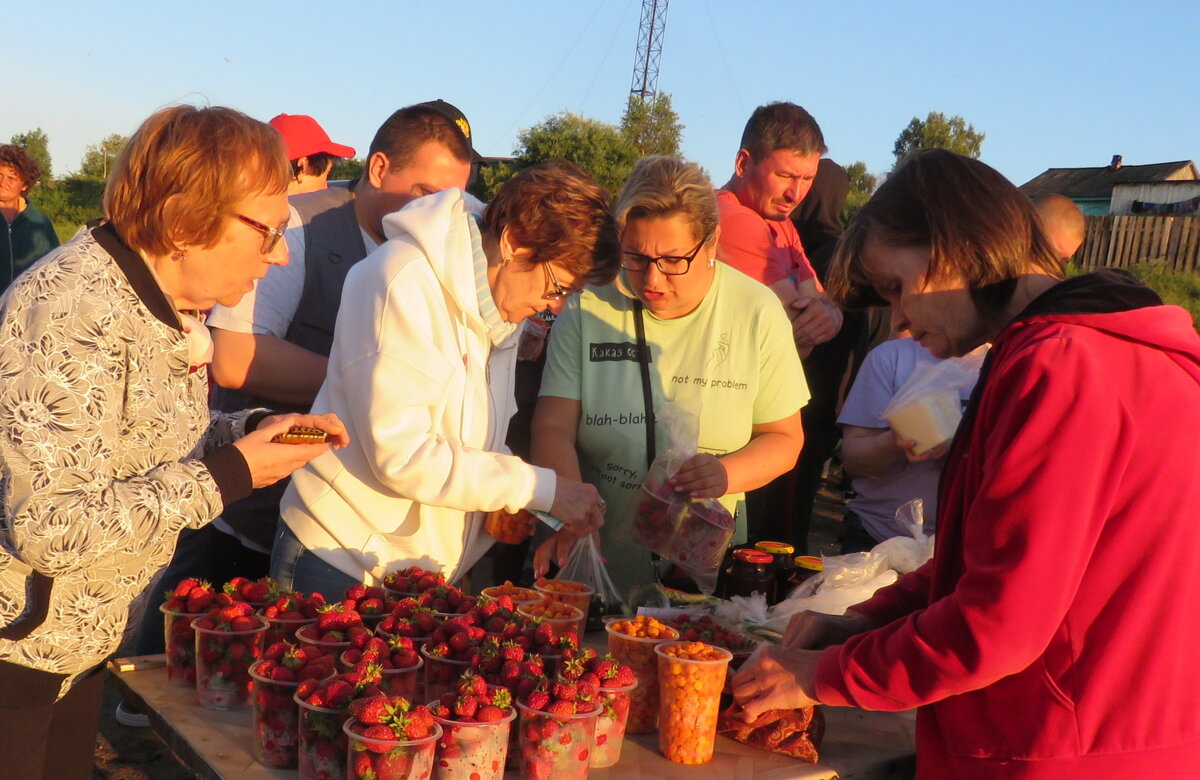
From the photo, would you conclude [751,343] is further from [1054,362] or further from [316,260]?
[1054,362]

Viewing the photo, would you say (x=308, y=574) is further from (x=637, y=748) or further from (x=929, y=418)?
(x=929, y=418)

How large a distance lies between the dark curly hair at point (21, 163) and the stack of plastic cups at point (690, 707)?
693 cm

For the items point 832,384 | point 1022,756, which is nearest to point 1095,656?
point 1022,756

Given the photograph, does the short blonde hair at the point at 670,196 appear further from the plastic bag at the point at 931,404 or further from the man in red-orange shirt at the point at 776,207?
the man in red-orange shirt at the point at 776,207

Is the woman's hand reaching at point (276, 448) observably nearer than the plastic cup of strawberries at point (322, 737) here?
No

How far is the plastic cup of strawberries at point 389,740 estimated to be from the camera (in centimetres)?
154

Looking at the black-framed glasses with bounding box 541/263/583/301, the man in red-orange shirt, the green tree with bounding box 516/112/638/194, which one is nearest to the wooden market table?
the black-framed glasses with bounding box 541/263/583/301

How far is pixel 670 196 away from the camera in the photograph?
2.92 metres

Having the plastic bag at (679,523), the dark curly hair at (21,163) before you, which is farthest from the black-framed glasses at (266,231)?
the dark curly hair at (21,163)

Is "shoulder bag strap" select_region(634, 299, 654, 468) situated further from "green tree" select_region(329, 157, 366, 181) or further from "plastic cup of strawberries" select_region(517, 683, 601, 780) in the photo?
"green tree" select_region(329, 157, 366, 181)

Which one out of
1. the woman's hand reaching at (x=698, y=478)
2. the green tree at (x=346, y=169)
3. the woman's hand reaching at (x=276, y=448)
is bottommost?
the woman's hand reaching at (x=698, y=478)

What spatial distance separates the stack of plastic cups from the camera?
6.20 ft

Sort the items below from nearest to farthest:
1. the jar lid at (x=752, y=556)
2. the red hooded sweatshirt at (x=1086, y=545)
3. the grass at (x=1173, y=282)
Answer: the red hooded sweatshirt at (x=1086, y=545) → the jar lid at (x=752, y=556) → the grass at (x=1173, y=282)

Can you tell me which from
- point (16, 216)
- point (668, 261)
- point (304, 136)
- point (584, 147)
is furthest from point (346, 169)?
point (668, 261)
